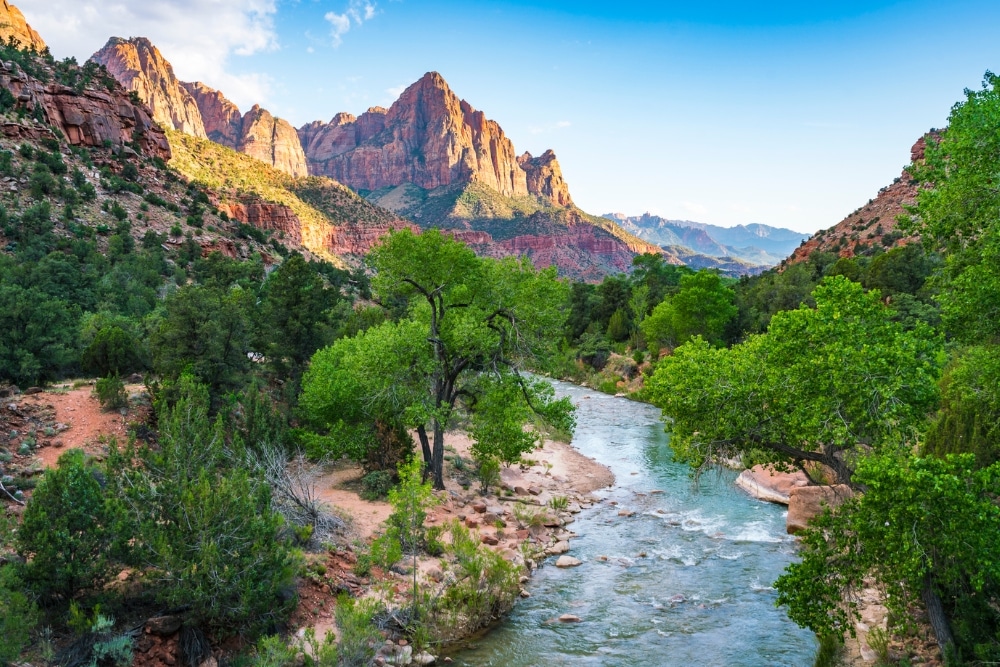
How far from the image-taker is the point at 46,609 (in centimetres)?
821

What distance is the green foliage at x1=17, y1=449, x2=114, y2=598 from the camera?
→ 8.18 metres

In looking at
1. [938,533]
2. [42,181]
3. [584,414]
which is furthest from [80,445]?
[42,181]

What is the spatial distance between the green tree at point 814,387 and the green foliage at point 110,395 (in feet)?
49.8

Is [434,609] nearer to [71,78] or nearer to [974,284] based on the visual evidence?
[974,284]

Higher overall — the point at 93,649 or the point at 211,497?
the point at 211,497

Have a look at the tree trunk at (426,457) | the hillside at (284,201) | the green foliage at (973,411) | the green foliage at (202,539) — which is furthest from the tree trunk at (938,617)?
the hillside at (284,201)

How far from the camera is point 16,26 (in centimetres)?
8956

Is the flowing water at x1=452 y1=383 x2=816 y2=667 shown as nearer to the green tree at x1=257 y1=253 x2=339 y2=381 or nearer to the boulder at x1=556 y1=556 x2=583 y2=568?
the boulder at x1=556 y1=556 x2=583 y2=568

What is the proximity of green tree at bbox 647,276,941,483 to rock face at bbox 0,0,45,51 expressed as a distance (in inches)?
4392

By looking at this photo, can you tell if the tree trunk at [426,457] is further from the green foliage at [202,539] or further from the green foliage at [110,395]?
the green foliage at [110,395]

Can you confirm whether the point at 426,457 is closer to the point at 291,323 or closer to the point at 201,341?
the point at 201,341

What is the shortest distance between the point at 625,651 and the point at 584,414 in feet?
88.9

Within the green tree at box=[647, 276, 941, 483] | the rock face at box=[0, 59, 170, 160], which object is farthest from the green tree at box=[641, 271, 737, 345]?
the rock face at box=[0, 59, 170, 160]

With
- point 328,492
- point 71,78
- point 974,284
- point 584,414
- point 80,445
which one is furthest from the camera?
point 71,78
